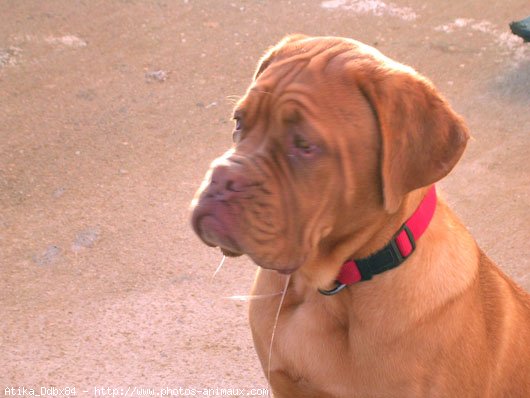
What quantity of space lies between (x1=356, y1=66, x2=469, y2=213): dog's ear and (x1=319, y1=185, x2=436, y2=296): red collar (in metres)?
0.24

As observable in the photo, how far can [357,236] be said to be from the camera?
2416mm

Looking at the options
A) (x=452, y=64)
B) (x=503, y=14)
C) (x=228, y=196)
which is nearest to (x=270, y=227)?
(x=228, y=196)

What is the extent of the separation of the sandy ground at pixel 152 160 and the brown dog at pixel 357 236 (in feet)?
3.77

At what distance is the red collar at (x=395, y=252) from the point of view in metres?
2.46

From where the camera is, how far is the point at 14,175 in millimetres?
4758

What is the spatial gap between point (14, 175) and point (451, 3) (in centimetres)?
414

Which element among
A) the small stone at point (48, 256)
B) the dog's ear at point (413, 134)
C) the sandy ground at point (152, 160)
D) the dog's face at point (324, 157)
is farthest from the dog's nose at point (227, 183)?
the small stone at point (48, 256)

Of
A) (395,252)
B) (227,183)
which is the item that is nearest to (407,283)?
(395,252)

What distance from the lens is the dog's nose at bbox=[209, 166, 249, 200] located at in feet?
7.31

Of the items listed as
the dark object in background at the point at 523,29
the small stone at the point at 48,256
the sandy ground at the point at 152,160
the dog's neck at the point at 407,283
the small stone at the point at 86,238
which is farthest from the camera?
the dark object in background at the point at 523,29

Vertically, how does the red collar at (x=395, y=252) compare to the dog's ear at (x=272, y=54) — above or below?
below

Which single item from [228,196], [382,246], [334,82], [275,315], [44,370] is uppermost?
[334,82]

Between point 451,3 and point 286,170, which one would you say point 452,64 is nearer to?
point 451,3

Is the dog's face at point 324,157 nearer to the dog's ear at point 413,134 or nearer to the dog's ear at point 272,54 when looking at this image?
the dog's ear at point 413,134
